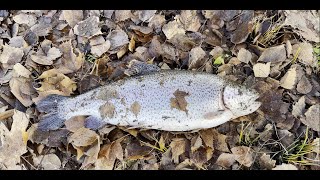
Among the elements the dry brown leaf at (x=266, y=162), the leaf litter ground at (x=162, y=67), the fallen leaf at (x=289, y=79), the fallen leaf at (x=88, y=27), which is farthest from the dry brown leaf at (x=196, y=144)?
the fallen leaf at (x=88, y=27)

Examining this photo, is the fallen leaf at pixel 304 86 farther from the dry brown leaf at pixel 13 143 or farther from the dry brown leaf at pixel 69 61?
the dry brown leaf at pixel 13 143

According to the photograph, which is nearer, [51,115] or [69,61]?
[51,115]

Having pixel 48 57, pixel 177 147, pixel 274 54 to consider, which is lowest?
pixel 177 147

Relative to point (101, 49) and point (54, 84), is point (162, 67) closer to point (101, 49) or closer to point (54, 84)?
point (101, 49)

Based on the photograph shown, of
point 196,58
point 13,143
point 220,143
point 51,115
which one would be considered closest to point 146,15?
point 196,58

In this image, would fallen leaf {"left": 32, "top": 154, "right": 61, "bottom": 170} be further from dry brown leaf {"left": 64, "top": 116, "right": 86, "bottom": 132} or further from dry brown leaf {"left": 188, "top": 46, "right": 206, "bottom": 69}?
dry brown leaf {"left": 188, "top": 46, "right": 206, "bottom": 69}

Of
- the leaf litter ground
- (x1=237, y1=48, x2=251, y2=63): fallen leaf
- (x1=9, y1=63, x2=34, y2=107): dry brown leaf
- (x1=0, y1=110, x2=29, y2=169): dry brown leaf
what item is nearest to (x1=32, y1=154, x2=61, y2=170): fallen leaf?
the leaf litter ground
